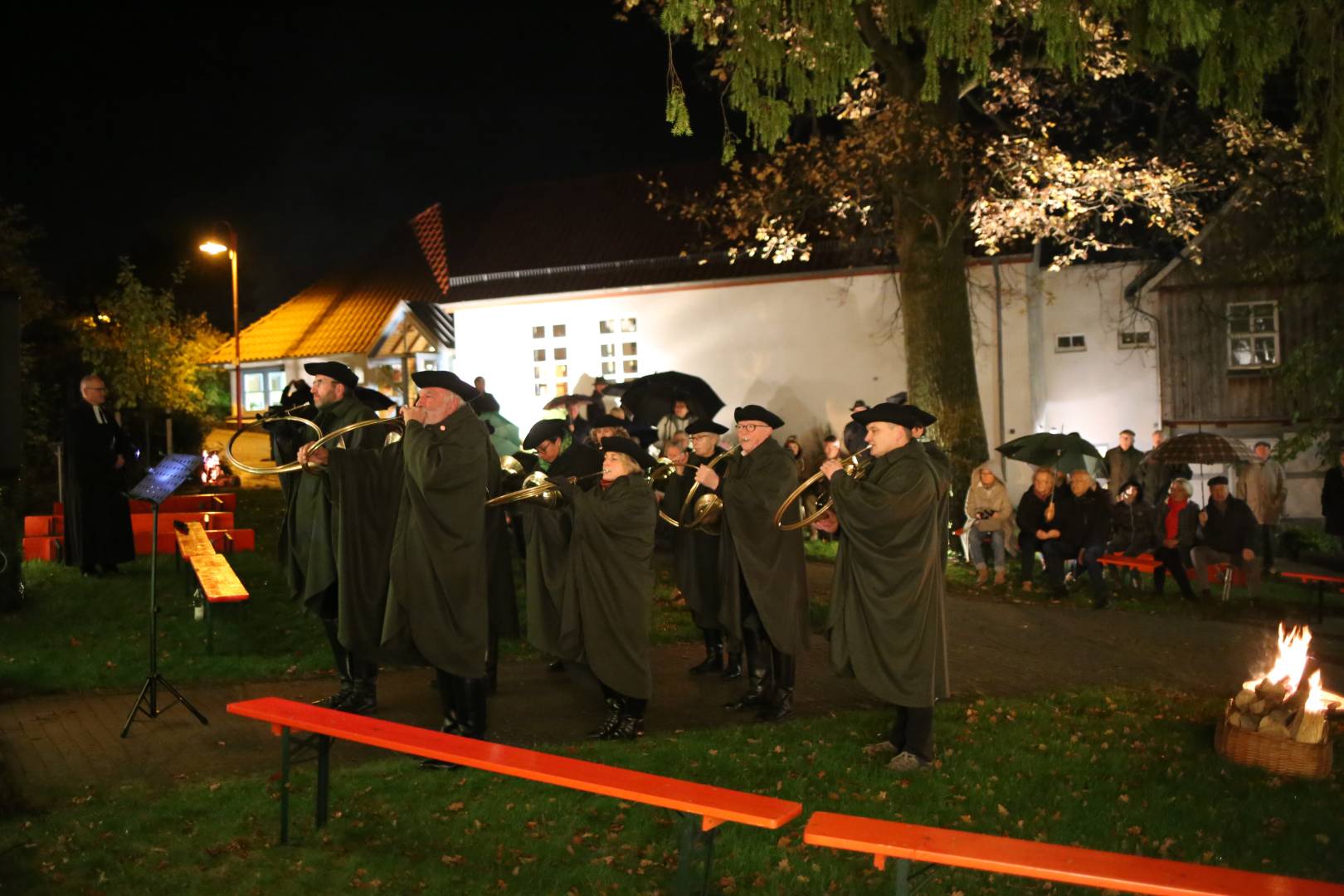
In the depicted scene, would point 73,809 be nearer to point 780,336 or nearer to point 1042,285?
point 780,336

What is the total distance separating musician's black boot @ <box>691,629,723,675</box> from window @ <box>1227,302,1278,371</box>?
71.9ft

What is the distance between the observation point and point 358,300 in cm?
3509

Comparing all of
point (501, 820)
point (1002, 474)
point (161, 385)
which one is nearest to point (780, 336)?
point (1002, 474)

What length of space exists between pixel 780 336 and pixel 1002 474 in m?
5.63

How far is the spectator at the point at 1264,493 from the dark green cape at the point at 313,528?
50.6 feet

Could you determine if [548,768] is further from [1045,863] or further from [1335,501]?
[1335,501]

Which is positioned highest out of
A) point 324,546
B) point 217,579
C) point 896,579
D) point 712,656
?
point 324,546

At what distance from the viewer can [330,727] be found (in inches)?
230

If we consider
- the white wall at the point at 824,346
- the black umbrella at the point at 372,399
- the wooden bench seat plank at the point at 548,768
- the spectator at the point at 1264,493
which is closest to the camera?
the wooden bench seat plank at the point at 548,768

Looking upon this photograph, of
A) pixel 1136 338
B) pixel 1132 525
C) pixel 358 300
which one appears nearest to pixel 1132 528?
pixel 1132 525

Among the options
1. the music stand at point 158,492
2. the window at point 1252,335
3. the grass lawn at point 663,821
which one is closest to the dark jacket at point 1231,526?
the grass lawn at point 663,821

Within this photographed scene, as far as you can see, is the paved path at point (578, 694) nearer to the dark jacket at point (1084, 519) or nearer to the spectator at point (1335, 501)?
the dark jacket at point (1084, 519)

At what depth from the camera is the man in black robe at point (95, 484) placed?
474 inches

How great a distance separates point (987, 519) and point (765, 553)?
7780 millimetres
